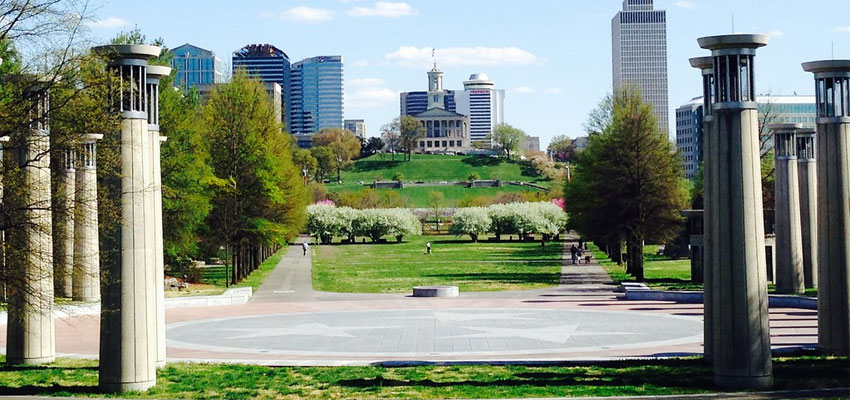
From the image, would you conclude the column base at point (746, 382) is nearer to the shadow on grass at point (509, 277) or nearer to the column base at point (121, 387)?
the column base at point (121, 387)

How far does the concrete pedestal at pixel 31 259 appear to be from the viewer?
17.8 m

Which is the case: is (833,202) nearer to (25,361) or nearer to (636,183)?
(25,361)

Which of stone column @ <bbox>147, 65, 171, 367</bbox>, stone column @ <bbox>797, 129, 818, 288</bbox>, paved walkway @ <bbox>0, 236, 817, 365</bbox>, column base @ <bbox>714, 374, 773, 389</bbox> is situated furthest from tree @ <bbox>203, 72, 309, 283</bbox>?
column base @ <bbox>714, 374, 773, 389</bbox>

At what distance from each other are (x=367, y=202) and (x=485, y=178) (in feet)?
219

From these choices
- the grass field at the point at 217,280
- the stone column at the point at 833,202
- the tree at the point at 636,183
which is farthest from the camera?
the tree at the point at 636,183

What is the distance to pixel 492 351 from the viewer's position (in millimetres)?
27453

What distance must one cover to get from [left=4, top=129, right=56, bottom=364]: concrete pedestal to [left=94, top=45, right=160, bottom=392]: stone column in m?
1.31

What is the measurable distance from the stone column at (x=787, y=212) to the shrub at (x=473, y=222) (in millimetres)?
66015

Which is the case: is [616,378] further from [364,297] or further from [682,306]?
[364,297]

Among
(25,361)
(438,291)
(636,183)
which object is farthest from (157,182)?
(636,183)

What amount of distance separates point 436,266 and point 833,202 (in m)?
44.6

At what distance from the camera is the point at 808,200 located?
123ft

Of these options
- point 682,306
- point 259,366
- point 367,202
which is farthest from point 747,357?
point 367,202

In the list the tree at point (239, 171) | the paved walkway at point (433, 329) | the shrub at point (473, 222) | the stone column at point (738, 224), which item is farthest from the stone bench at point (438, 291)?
the shrub at point (473, 222)
